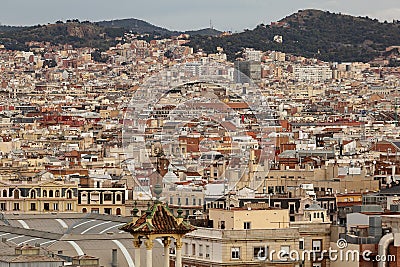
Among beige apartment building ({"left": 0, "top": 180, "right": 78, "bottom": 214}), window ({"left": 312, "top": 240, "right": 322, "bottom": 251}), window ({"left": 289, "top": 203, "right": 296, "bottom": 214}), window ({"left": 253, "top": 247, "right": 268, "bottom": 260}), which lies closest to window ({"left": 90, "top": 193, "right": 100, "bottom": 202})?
beige apartment building ({"left": 0, "top": 180, "right": 78, "bottom": 214})

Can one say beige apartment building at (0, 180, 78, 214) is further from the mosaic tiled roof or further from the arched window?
the mosaic tiled roof

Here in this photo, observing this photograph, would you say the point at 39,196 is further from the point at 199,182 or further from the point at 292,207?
the point at 292,207

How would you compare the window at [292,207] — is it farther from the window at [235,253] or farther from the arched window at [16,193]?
the arched window at [16,193]

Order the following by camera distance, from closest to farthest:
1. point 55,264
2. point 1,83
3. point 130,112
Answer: point 55,264 < point 130,112 < point 1,83

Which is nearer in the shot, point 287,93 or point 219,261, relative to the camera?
point 219,261

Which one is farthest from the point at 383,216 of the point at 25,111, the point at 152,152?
the point at 25,111

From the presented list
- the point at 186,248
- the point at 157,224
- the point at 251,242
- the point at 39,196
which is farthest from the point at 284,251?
the point at 39,196

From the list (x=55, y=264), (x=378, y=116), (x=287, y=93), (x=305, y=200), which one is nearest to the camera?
(x=55, y=264)

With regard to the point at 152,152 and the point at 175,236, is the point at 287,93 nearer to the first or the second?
the point at 152,152
